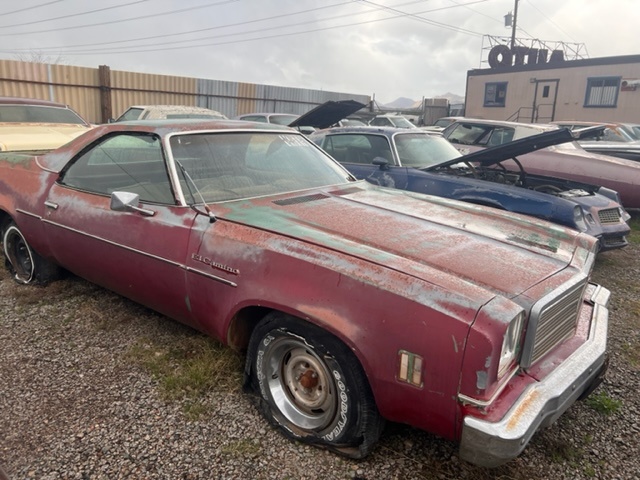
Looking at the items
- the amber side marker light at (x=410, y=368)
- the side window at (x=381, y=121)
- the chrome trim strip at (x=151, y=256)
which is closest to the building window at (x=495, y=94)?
the side window at (x=381, y=121)

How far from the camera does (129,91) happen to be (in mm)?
15859

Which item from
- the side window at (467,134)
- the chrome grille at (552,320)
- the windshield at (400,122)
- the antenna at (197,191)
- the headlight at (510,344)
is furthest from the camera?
the windshield at (400,122)

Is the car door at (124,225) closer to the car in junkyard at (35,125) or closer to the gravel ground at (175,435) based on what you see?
the gravel ground at (175,435)

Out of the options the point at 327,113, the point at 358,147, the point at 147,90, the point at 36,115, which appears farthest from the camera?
the point at 147,90

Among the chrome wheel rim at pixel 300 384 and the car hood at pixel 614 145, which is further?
the car hood at pixel 614 145

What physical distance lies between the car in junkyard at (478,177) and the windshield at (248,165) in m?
1.99

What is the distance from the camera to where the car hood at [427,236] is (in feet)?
6.97

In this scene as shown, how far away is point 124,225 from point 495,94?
26.9 meters

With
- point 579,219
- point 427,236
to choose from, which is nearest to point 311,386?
point 427,236

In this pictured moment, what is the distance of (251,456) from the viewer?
7.63ft

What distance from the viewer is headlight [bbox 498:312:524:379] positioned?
1883 millimetres

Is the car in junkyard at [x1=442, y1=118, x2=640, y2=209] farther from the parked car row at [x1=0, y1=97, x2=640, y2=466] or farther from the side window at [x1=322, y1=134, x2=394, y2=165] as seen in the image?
the parked car row at [x1=0, y1=97, x2=640, y2=466]

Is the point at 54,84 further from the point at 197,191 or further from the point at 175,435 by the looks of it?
the point at 175,435

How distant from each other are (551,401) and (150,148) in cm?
265
